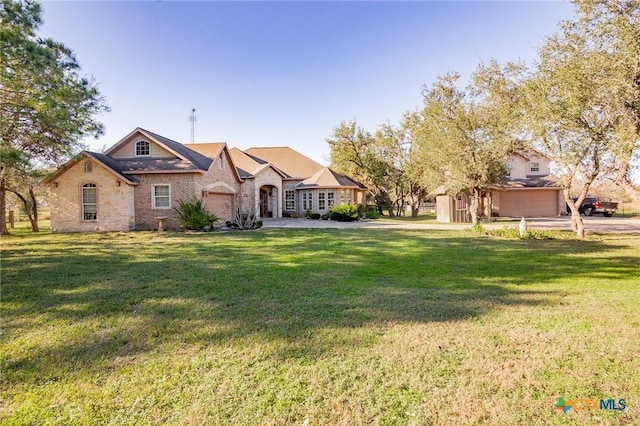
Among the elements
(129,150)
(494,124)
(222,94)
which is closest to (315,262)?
(494,124)

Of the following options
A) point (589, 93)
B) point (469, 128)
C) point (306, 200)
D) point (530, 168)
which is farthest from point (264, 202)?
point (589, 93)

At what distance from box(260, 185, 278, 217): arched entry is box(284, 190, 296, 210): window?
49.0 inches

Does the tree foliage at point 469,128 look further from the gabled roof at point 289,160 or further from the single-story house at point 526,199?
the gabled roof at point 289,160

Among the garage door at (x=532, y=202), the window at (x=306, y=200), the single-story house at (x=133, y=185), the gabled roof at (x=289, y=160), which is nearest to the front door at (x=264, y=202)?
the gabled roof at (x=289, y=160)

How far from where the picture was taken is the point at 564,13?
1013 centimetres

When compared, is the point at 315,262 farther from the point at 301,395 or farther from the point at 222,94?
the point at 222,94

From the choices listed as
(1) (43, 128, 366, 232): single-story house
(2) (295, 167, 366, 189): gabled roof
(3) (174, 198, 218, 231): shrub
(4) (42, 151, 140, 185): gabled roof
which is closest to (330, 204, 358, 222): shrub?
(2) (295, 167, 366, 189): gabled roof

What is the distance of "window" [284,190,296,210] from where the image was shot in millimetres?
31719

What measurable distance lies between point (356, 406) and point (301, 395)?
0.48 m

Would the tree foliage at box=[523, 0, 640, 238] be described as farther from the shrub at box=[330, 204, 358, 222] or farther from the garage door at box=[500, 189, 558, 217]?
the garage door at box=[500, 189, 558, 217]

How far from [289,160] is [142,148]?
16.2m

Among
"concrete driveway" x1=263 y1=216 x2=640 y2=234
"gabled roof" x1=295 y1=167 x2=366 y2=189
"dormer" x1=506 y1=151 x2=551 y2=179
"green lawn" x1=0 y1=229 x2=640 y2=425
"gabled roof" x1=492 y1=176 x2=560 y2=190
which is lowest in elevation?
"green lawn" x1=0 y1=229 x2=640 y2=425

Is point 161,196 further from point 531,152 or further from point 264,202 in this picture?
point 531,152

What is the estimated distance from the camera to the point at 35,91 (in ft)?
35.0
